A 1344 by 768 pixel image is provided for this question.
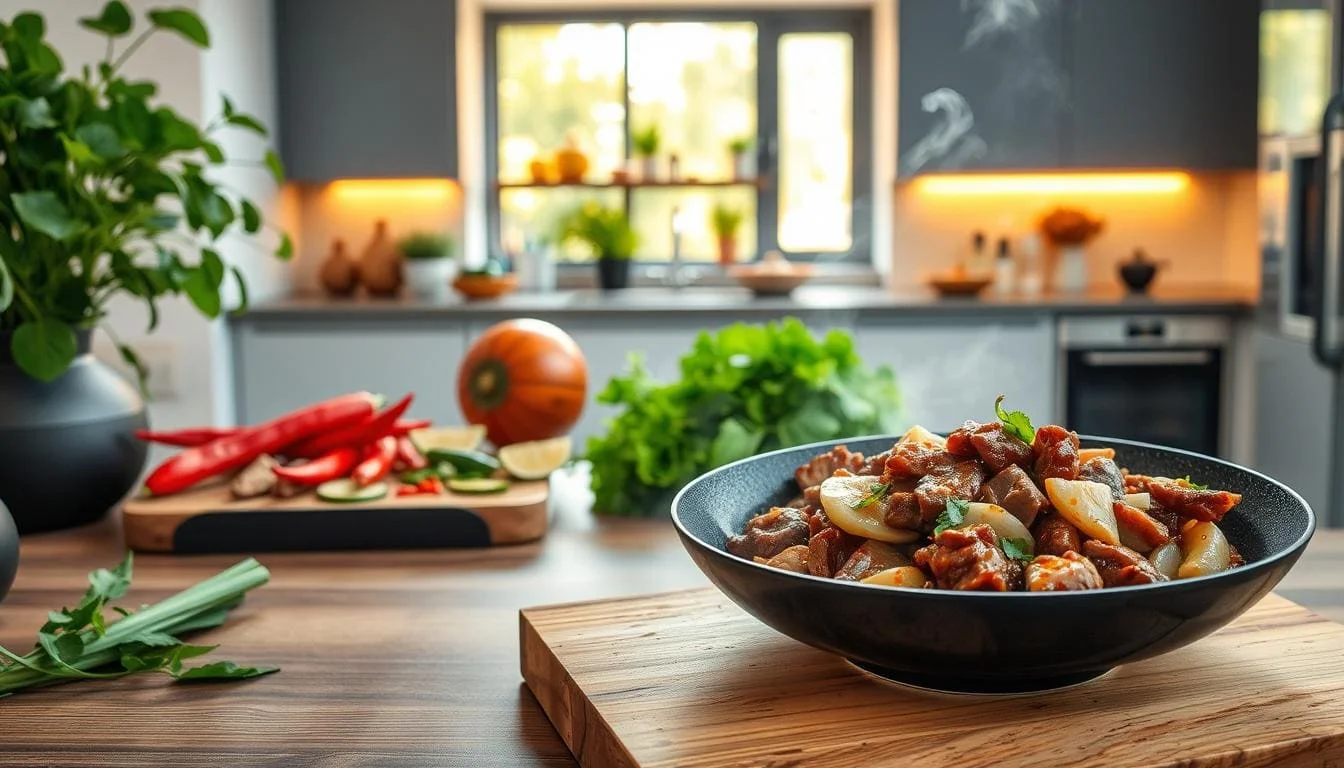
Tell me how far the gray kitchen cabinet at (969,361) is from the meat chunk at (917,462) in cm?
320

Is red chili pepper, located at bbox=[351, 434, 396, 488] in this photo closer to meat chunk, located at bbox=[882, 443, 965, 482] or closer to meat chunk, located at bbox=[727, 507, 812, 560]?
meat chunk, located at bbox=[727, 507, 812, 560]

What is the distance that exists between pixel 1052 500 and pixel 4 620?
0.94m

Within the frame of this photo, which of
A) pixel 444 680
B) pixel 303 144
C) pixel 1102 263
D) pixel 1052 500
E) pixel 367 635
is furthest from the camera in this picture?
pixel 1102 263

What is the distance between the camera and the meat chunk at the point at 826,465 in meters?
1.11

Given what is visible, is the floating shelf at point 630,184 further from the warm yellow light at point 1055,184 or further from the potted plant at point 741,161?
the warm yellow light at point 1055,184

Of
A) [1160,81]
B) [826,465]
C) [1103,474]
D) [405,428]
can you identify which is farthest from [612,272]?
[1103,474]

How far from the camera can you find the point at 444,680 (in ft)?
3.46

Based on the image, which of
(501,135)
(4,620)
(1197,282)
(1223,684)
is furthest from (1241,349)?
(4,620)

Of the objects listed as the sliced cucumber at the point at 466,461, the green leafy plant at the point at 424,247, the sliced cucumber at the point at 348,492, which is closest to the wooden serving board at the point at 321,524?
the sliced cucumber at the point at 348,492

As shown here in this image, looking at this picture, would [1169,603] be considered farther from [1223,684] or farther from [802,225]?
[802,225]

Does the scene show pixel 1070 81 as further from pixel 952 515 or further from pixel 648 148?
pixel 952 515

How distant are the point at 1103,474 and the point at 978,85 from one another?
3.79m

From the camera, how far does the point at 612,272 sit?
15.4 ft

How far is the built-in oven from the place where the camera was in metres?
4.12
